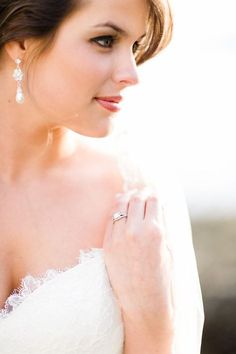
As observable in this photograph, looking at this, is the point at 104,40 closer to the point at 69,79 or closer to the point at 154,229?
Result: the point at 69,79

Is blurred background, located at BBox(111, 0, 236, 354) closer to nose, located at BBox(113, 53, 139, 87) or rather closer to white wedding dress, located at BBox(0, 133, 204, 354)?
nose, located at BBox(113, 53, 139, 87)

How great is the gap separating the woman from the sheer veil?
0.01 metres

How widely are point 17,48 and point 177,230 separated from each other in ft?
3.18

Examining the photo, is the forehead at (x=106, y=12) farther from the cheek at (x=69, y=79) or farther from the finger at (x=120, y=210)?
the finger at (x=120, y=210)

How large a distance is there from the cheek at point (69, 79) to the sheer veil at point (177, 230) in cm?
42

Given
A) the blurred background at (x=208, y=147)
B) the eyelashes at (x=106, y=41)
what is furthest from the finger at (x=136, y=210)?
the blurred background at (x=208, y=147)

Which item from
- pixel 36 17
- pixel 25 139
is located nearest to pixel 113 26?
pixel 36 17

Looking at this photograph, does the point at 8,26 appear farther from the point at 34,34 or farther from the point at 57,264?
the point at 57,264

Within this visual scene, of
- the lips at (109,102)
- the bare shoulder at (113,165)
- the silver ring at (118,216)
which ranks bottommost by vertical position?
the silver ring at (118,216)

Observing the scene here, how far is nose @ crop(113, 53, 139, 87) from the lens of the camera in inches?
112

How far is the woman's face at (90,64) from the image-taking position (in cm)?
278

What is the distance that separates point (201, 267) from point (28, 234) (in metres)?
3.11

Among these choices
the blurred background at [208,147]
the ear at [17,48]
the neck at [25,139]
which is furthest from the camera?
the blurred background at [208,147]

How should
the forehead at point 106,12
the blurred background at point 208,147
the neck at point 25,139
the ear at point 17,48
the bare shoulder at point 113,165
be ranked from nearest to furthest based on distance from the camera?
1. the forehead at point 106,12
2. the ear at point 17,48
3. the neck at point 25,139
4. the bare shoulder at point 113,165
5. the blurred background at point 208,147
